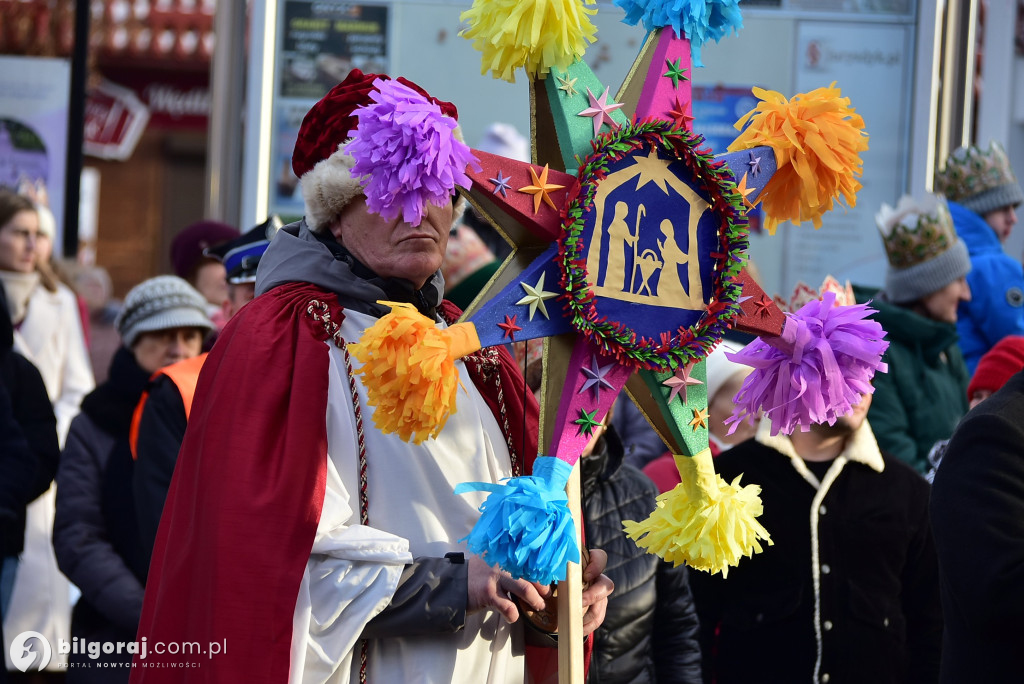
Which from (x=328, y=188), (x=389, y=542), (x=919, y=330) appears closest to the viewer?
(x=389, y=542)

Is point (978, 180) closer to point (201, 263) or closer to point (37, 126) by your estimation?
point (201, 263)

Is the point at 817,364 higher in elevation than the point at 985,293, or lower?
lower

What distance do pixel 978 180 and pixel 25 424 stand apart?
451 cm

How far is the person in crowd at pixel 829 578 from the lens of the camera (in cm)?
364

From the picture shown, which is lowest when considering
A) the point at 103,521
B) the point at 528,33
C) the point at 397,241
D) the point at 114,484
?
the point at 103,521

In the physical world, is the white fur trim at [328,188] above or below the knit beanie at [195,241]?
above

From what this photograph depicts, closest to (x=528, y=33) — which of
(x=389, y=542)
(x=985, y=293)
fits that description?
(x=389, y=542)

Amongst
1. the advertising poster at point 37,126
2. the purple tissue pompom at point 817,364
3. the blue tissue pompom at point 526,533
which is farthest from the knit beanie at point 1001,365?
the advertising poster at point 37,126

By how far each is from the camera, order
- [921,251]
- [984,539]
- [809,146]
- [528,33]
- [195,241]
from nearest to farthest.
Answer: [528,33] → [809,146] → [984,539] → [921,251] → [195,241]

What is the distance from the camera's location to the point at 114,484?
4254mm

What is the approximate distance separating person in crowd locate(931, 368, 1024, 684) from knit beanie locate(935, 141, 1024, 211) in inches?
146

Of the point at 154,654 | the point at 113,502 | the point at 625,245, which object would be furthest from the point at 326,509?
the point at 113,502

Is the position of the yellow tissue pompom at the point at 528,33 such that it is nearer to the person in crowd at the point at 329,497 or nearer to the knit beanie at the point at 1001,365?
the person in crowd at the point at 329,497

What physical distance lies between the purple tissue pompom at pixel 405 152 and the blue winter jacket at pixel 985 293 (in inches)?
176
